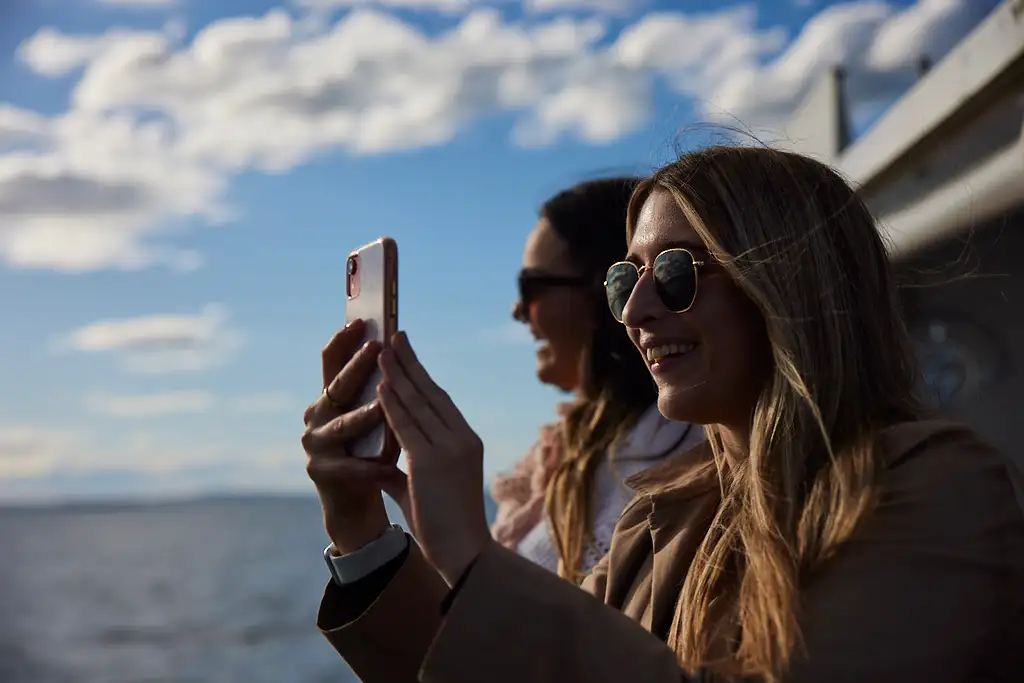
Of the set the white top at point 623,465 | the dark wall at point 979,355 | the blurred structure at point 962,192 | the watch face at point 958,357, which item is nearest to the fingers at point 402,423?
the blurred structure at point 962,192

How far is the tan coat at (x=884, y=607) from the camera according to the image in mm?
1420

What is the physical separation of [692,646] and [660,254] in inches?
28.4

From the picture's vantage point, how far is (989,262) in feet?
12.0

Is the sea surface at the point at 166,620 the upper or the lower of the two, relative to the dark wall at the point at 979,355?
lower

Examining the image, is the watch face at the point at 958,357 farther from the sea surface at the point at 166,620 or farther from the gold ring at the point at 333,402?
the sea surface at the point at 166,620

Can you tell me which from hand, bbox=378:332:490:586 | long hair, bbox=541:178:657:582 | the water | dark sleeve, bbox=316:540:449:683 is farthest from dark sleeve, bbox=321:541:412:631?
the water

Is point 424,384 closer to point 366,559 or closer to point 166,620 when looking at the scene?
point 366,559

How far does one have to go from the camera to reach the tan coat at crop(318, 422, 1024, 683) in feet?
4.66

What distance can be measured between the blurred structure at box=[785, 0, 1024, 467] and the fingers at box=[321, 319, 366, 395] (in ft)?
4.15

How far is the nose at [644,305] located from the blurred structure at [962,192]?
784 mm

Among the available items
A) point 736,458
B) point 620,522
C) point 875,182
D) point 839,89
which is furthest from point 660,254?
point 839,89

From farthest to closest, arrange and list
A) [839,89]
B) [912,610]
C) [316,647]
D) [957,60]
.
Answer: [316,647]
[839,89]
[957,60]
[912,610]

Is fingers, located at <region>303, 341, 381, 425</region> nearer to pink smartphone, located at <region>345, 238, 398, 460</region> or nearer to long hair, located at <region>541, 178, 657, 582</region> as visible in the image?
pink smartphone, located at <region>345, 238, 398, 460</region>

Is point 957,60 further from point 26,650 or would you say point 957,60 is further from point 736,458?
point 26,650
